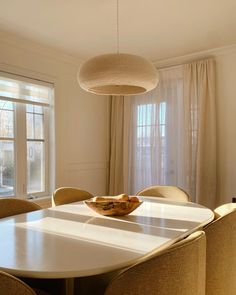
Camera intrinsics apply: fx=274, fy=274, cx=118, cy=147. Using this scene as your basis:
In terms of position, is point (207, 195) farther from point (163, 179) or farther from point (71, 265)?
point (71, 265)

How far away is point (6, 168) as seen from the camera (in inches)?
126

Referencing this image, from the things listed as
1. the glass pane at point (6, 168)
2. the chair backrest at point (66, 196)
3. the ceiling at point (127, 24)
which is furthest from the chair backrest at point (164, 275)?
the glass pane at point (6, 168)

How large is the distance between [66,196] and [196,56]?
2.51m

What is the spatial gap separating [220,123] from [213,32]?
3.75ft

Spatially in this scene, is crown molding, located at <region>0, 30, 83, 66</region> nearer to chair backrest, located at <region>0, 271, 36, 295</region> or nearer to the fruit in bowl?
the fruit in bowl

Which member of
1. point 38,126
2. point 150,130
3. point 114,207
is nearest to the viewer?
point 114,207

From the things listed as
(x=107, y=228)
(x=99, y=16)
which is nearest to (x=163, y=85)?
(x=99, y=16)

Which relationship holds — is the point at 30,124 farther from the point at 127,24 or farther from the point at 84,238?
the point at 84,238

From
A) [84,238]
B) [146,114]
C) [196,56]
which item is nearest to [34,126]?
[146,114]

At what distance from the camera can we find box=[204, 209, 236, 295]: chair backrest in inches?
55.9

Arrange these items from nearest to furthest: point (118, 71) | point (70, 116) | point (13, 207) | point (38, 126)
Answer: point (118, 71) → point (13, 207) → point (38, 126) → point (70, 116)

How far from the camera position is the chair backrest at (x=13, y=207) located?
1.96 meters

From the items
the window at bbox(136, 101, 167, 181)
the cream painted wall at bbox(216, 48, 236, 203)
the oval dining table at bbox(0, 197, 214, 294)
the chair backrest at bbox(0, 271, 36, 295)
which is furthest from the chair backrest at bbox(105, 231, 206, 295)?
the window at bbox(136, 101, 167, 181)

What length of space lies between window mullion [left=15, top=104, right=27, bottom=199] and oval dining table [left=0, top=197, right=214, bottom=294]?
1407mm
